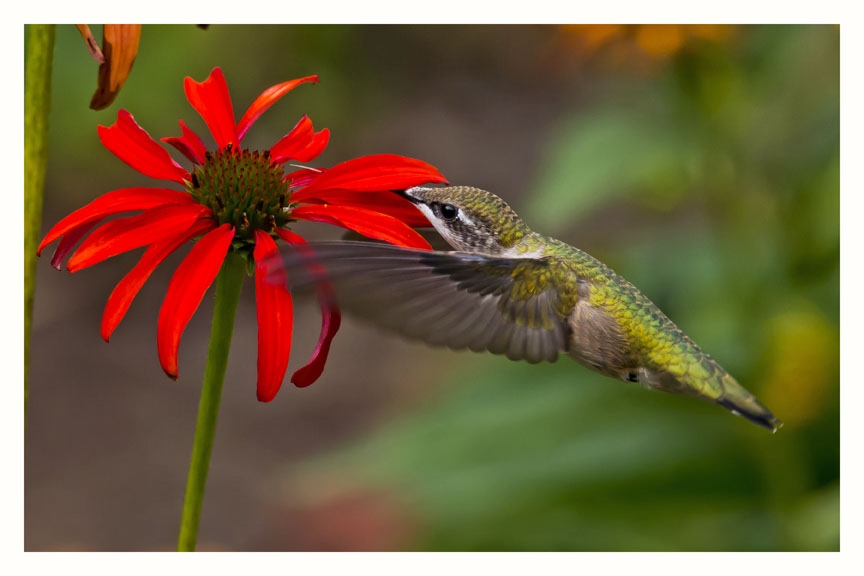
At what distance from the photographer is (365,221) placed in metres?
0.43

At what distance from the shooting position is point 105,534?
4.16 ft

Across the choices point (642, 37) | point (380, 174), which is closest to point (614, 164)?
point (642, 37)

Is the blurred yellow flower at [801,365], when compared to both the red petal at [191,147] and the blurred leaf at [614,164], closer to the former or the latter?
the blurred leaf at [614,164]

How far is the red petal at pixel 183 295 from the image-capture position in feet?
1.25

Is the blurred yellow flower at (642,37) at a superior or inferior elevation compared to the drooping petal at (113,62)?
superior

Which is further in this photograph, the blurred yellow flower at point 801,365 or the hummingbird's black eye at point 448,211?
the blurred yellow flower at point 801,365

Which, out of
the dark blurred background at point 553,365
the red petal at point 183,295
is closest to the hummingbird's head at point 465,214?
the red petal at point 183,295

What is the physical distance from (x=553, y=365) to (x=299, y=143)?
63 centimetres

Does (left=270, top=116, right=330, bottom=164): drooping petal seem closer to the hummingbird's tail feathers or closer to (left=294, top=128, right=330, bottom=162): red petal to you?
(left=294, top=128, right=330, bottom=162): red petal

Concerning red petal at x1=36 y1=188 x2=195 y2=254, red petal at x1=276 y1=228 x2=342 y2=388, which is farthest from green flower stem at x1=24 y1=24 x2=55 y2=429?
red petal at x1=276 y1=228 x2=342 y2=388

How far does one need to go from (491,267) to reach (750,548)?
25.5 inches

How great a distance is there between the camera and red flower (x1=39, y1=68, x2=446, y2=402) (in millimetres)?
388
